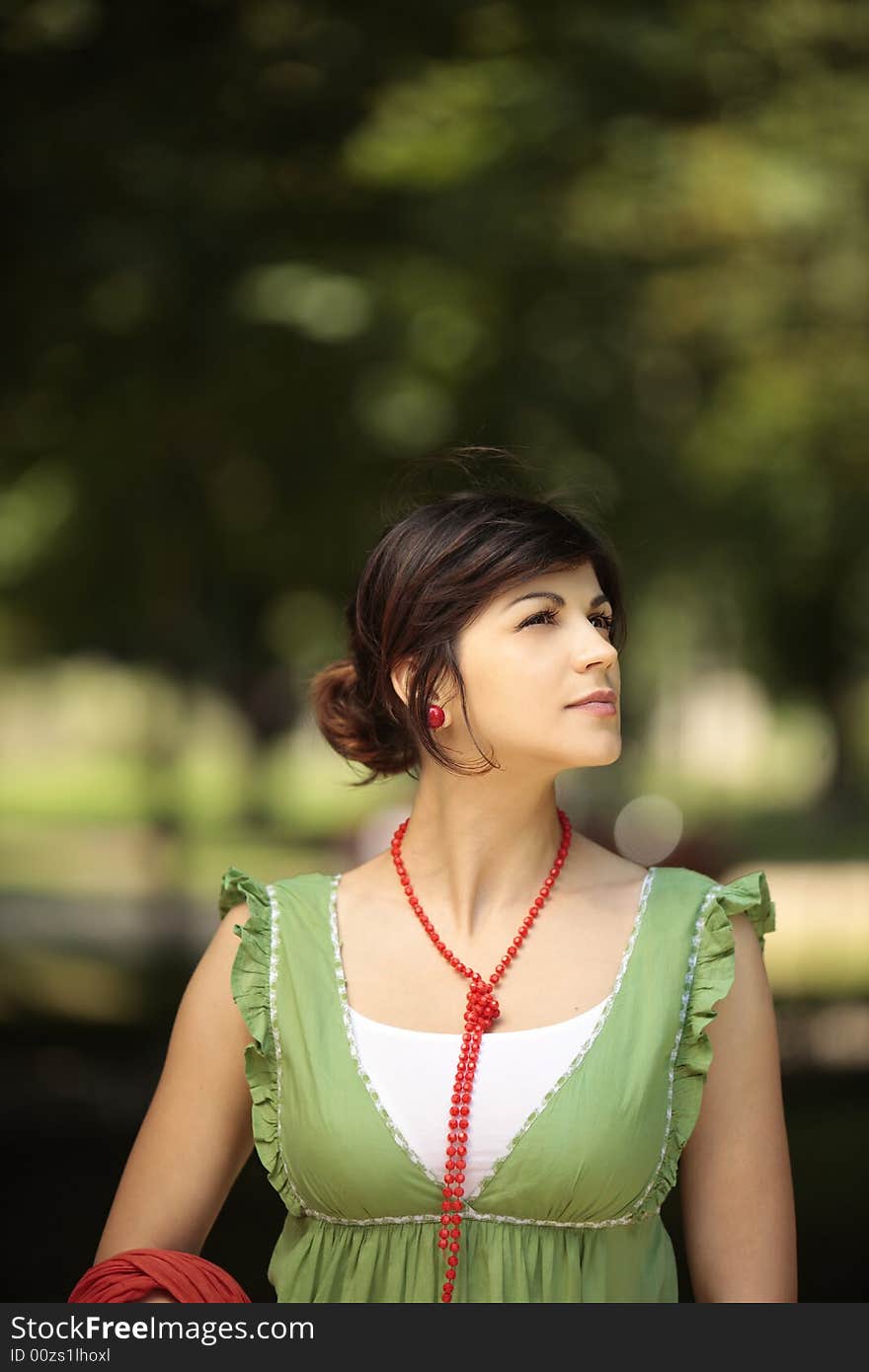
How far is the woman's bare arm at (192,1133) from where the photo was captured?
8.23ft

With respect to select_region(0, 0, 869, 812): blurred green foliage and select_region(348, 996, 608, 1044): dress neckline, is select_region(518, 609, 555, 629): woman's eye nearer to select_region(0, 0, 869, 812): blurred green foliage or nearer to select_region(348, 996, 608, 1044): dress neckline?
select_region(348, 996, 608, 1044): dress neckline

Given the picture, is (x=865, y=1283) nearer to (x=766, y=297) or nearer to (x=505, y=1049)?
(x=505, y=1049)

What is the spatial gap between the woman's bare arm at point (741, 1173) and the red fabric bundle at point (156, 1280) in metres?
0.69

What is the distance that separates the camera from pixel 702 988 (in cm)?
243

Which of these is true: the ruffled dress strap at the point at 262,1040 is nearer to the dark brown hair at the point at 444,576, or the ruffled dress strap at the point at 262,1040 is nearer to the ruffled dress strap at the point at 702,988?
the dark brown hair at the point at 444,576

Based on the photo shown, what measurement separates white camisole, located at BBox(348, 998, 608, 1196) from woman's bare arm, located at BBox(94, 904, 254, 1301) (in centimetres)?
25

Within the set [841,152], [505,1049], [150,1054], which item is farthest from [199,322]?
[505,1049]

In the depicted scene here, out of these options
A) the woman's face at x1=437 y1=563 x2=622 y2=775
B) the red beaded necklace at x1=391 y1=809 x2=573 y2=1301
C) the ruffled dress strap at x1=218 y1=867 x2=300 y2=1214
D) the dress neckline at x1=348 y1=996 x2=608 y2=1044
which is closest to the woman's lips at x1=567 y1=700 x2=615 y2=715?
the woman's face at x1=437 y1=563 x2=622 y2=775

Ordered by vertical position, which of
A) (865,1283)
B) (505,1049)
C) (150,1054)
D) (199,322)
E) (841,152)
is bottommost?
(865,1283)

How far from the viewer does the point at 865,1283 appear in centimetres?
571

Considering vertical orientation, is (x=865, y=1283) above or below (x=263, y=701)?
below

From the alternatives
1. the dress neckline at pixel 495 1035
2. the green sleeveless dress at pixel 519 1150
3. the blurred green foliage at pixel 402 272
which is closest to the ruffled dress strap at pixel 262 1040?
the green sleeveless dress at pixel 519 1150

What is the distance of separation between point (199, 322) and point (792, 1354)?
547 cm

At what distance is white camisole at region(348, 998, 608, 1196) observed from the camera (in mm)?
2348
